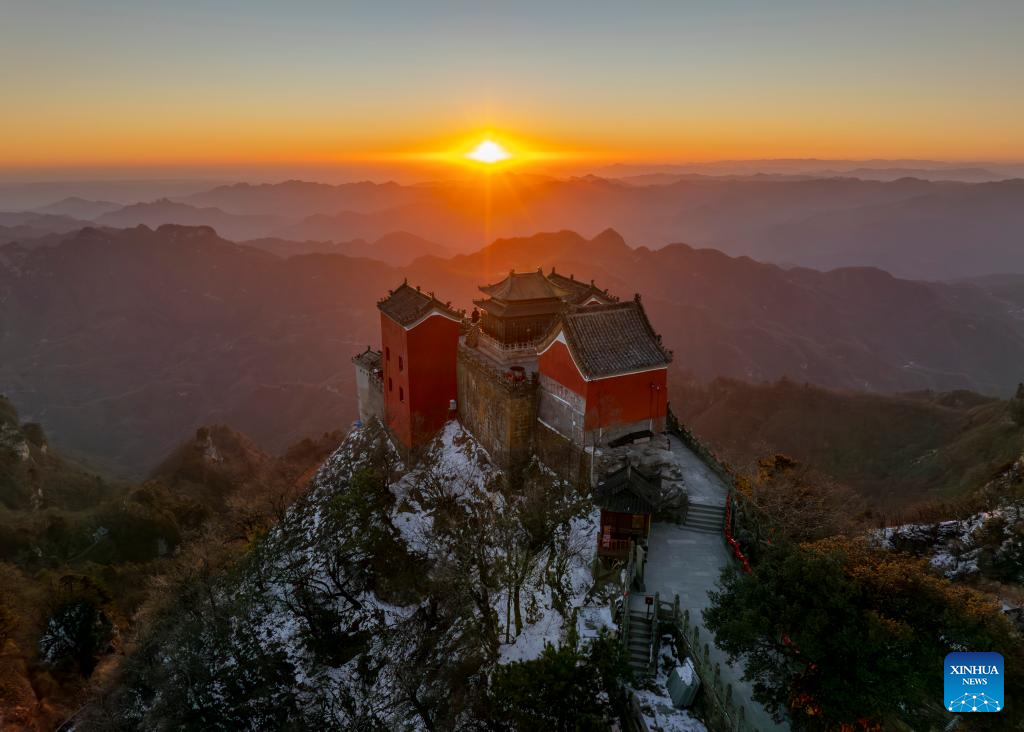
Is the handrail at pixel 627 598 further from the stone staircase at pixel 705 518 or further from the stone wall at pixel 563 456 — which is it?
the stone wall at pixel 563 456

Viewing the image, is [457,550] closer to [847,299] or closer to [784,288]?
[784,288]

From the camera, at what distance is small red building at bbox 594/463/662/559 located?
18.8 meters

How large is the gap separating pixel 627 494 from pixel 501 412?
10.3m

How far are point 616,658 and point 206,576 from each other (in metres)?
24.7

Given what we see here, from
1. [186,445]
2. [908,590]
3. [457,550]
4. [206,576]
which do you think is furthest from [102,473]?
[908,590]

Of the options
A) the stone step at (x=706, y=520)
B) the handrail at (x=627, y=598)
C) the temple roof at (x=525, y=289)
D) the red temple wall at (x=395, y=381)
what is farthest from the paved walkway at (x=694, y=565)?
the red temple wall at (x=395, y=381)

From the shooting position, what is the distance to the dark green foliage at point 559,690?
495 inches

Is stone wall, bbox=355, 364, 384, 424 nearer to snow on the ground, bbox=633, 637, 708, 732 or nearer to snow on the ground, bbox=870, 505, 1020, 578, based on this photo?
snow on the ground, bbox=633, 637, 708, 732

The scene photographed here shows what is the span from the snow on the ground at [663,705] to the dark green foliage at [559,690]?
1.65 metres

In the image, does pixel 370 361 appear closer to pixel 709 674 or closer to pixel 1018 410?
pixel 709 674

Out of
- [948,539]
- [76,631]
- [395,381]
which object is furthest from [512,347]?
[76,631]

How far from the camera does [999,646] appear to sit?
10.7 meters

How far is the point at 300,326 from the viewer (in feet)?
480

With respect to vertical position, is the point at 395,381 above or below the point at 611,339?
below
